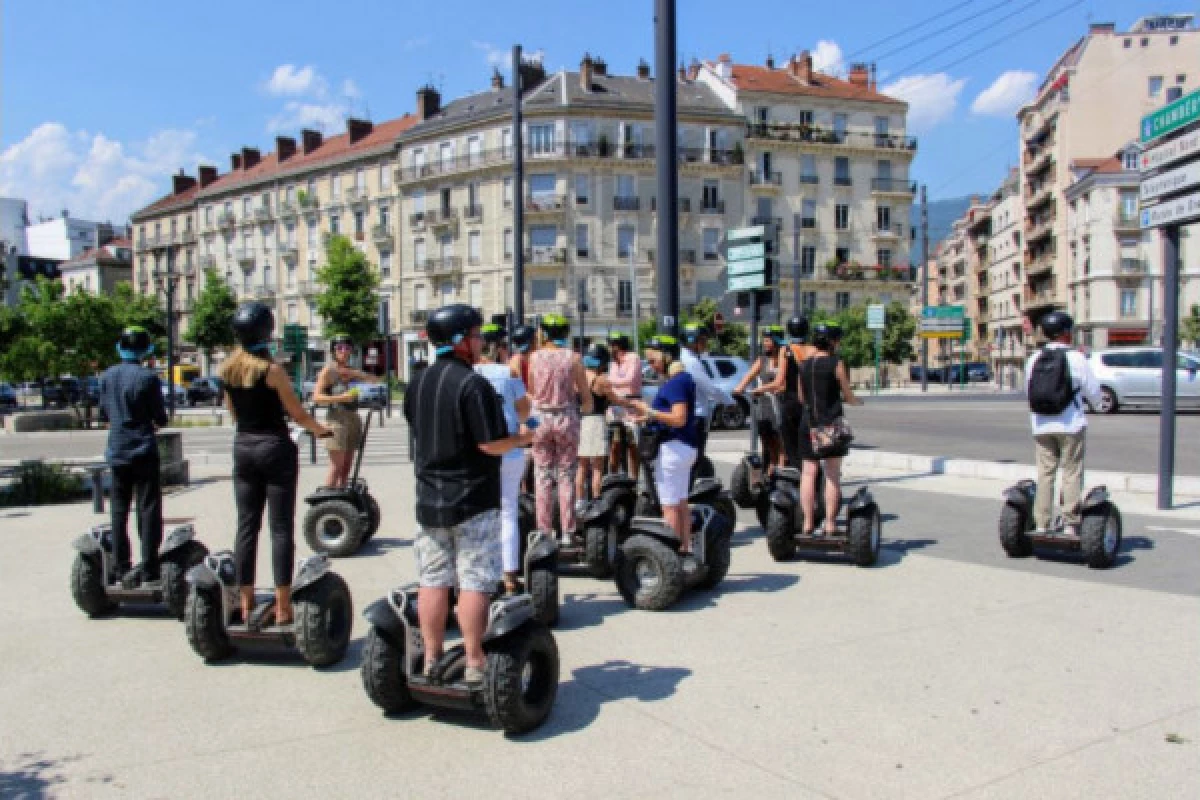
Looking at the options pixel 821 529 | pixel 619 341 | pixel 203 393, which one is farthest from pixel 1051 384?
pixel 203 393

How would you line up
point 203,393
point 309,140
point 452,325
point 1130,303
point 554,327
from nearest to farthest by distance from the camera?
1. point 452,325
2. point 554,327
3. point 203,393
4. point 1130,303
5. point 309,140

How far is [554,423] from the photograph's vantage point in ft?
22.2

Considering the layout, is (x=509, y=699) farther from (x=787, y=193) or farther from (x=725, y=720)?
(x=787, y=193)

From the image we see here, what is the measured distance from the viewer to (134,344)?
5855mm

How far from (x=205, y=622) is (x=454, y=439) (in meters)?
1.99

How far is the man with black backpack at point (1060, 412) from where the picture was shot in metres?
7.04

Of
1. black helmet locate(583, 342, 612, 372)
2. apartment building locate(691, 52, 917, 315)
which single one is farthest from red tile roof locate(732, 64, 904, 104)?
black helmet locate(583, 342, 612, 372)

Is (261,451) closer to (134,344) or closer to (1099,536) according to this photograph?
(134,344)

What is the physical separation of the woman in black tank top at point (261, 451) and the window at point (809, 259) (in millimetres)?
60649

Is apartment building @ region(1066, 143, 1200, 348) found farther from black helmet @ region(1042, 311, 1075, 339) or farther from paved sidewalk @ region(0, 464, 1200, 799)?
paved sidewalk @ region(0, 464, 1200, 799)

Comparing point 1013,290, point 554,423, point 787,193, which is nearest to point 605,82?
point 787,193

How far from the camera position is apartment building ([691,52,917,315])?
202ft

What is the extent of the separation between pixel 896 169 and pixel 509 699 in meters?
67.0

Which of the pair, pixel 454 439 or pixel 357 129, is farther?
pixel 357 129
